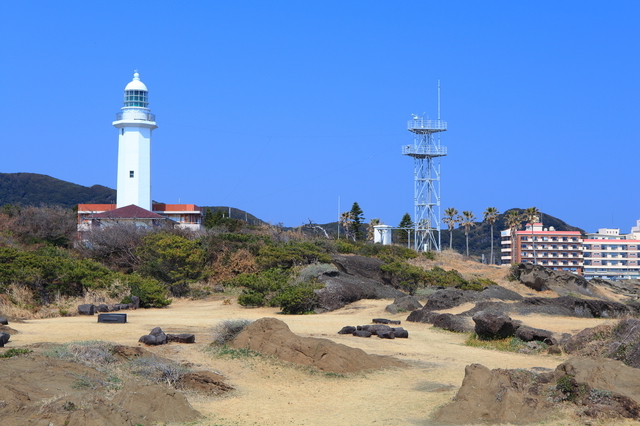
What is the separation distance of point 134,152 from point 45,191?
78.5 metres

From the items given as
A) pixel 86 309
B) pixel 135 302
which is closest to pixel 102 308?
pixel 86 309

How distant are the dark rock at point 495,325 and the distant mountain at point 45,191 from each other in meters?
104

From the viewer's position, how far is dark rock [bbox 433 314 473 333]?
16.8 meters

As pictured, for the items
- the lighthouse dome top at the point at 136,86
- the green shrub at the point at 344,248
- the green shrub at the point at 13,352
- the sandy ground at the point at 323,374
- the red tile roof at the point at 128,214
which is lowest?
the sandy ground at the point at 323,374

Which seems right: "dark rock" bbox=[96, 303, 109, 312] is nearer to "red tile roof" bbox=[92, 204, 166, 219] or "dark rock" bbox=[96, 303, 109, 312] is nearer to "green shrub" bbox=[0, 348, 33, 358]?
"green shrub" bbox=[0, 348, 33, 358]

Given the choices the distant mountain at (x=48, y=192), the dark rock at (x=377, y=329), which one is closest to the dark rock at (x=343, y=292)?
the dark rock at (x=377, y=329)

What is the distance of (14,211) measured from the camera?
41.2 m

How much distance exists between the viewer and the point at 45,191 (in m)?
118

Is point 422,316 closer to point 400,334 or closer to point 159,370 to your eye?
point 400,334

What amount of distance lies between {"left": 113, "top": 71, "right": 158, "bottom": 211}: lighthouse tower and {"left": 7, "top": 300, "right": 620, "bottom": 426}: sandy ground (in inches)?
1182

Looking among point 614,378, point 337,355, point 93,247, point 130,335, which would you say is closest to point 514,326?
point 337,355

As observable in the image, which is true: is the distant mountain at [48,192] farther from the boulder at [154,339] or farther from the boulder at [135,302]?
the boulder at [154,339]

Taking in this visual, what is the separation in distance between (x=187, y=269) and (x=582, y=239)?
80.8 m

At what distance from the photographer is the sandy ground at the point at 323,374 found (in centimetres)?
913
